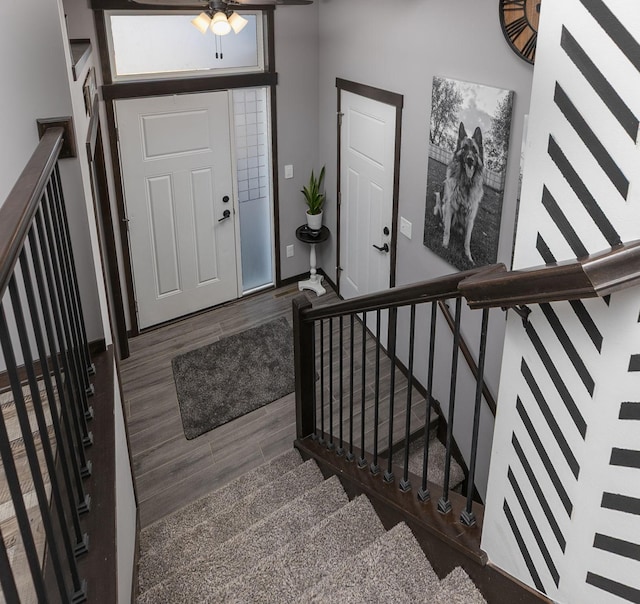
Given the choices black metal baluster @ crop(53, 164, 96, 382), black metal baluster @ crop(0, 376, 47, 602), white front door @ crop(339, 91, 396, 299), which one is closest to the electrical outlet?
white front door @ crop(339, 91, 396, 299)

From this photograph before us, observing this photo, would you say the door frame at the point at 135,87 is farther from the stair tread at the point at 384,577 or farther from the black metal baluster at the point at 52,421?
the stair tread at the point at 384,577

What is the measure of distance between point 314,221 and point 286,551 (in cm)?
380

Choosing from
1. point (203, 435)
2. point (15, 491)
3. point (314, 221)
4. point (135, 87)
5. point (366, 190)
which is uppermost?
point (135, 87)

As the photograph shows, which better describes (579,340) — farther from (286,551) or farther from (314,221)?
(314,221)

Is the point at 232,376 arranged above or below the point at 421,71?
below

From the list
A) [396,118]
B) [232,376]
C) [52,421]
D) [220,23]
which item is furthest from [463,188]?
[52,421]

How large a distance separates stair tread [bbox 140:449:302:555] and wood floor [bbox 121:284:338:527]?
477mm

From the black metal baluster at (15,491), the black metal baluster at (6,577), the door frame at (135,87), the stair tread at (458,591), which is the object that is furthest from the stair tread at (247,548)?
the door frame at (135,87)

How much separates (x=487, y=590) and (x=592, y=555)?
0.42 meters

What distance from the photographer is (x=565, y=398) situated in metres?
1.34

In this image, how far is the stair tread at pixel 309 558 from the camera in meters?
2.06

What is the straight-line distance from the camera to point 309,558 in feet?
7.16

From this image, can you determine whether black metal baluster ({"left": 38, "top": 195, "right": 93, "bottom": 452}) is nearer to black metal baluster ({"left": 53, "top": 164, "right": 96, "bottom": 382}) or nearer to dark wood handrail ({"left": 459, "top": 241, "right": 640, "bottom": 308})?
black metal baluster ({"left": 53, "top": 164, "right": 96, "bottom": 382})

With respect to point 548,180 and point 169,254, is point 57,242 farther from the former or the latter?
point 169,254
